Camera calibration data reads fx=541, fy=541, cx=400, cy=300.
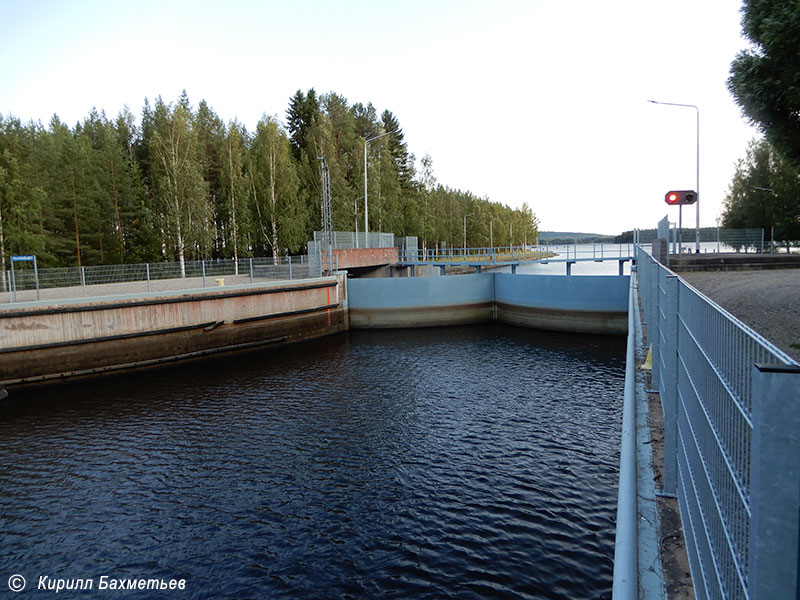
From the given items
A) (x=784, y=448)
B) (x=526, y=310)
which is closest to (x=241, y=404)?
(x=784, y=448)

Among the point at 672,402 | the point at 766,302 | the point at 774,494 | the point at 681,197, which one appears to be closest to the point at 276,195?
the point at 681,197

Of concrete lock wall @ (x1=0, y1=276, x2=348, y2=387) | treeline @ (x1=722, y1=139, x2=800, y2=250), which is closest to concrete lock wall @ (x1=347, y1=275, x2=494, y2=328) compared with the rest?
concrete lock wall @ (x1=0, y1=276, x2=348, y2=387)

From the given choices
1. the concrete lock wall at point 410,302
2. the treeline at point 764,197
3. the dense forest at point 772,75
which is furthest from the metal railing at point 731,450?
the treeline at point 764,197

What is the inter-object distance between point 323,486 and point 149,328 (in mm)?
14068

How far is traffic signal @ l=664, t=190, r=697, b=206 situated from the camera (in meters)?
22.3

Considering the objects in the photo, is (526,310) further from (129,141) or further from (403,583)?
(129,141)

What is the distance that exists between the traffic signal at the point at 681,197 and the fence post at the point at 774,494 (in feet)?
78.8

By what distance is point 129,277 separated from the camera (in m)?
23.8

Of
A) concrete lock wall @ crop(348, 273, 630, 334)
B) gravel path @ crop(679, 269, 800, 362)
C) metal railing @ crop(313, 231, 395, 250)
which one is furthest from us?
metal railing @ crop(313, 231, 395, 250)

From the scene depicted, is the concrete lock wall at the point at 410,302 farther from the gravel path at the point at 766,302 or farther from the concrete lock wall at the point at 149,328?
the gravel path at the point at 766,302

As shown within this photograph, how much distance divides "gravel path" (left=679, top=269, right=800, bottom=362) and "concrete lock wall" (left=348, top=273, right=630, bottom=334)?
749cm

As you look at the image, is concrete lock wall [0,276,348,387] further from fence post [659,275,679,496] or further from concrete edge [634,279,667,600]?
fence post [659,275,679,496]

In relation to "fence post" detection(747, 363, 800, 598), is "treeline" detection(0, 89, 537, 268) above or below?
above

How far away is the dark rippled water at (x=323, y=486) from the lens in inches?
301
